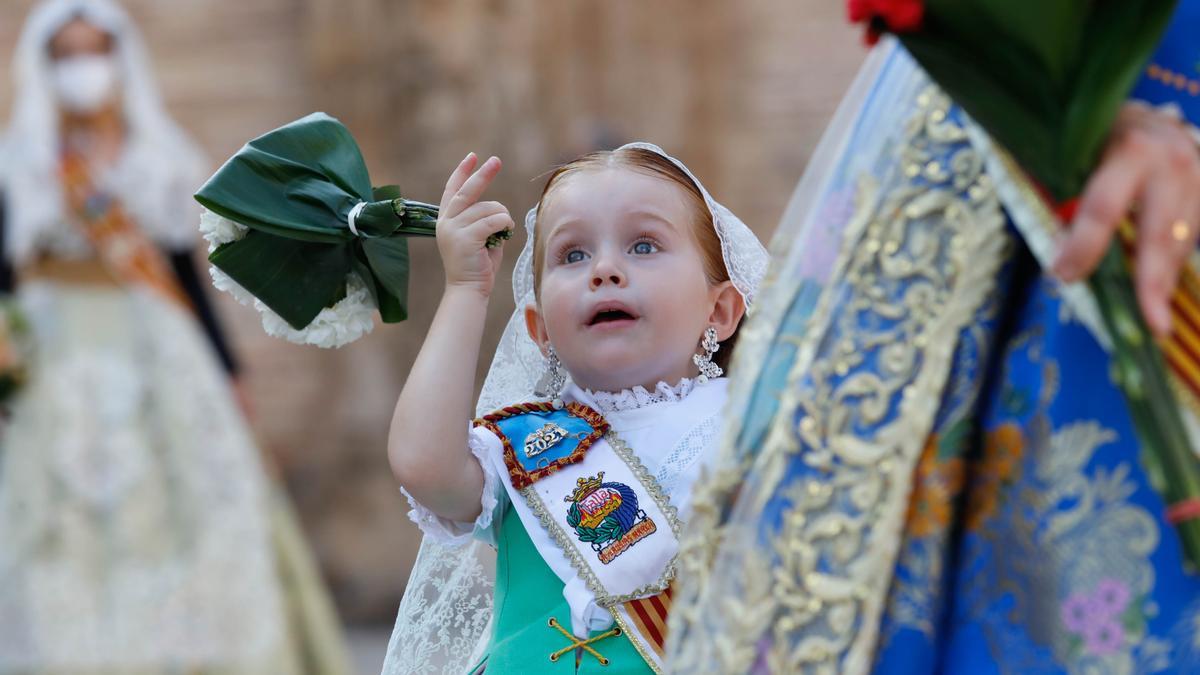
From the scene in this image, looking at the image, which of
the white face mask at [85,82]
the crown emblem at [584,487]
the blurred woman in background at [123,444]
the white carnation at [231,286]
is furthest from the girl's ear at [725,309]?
the white face mask at [85,82]

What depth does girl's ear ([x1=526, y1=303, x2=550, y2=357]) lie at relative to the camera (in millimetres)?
2654

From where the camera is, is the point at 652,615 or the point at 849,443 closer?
the point at 849,443

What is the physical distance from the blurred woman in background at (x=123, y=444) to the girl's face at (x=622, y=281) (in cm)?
454

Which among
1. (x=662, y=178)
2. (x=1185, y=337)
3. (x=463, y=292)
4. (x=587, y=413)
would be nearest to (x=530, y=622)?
(x=587, y=413)

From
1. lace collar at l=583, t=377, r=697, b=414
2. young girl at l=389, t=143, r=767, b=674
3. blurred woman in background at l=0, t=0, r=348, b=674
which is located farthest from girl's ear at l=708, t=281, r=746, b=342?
blurred woman in background at l=0, t=0, r=348, b=674

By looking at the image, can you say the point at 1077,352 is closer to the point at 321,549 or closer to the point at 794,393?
the point at 794,393

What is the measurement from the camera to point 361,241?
2.46m

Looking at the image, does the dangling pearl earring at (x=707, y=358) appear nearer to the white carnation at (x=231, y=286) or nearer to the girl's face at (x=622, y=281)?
the girl's face at (x=622, y=281)

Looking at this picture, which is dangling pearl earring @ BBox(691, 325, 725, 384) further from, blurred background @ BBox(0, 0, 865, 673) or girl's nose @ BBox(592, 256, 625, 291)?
blurred background @ BBox(0, 0, 865, 673)

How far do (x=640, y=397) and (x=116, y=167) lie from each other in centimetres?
547

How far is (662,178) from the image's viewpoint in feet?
8.53

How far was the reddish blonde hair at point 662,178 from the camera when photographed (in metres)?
2.61

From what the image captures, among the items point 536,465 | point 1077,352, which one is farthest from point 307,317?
point 1077,352

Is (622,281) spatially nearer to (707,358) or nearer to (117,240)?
(707,358)
